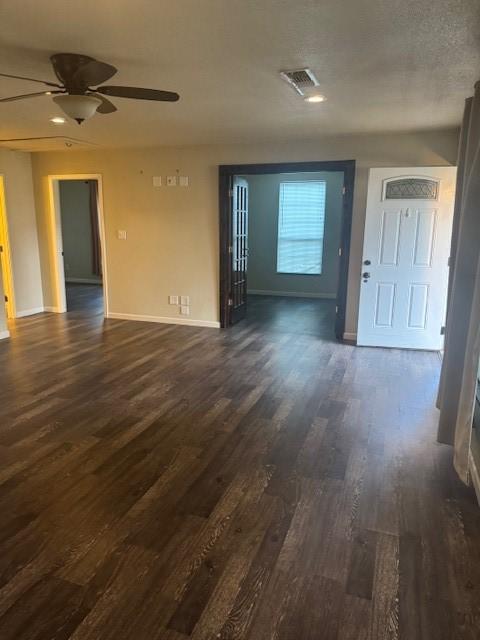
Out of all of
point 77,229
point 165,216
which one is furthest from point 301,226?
point 77,229

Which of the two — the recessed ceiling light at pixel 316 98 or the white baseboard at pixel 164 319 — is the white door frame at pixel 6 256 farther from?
the recessed ceiling light at pixel 316 98

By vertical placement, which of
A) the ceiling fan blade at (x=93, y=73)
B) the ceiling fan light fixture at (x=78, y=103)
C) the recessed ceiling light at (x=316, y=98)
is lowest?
the ceiling fan light fixture at (x=78, y=103)

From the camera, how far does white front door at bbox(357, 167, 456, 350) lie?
483cm

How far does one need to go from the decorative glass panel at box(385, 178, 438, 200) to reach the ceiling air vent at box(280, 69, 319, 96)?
208 cm

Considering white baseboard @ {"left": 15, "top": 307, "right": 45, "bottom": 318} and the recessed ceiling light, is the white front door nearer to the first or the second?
the recessed ceiling light

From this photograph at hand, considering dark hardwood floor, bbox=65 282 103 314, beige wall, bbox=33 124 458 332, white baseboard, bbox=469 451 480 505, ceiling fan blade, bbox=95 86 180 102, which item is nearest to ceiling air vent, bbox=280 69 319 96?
ceiling fan blade, bbox=95 86 180 102

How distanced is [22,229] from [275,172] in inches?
161

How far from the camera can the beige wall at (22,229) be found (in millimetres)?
6438

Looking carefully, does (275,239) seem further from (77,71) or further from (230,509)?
(230,509)

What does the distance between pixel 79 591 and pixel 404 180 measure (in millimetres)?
4884

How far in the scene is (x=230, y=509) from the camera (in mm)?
2234

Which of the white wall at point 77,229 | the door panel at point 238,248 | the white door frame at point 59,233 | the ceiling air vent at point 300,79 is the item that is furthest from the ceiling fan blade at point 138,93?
the white wall at point 77,229

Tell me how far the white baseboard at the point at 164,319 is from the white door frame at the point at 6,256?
1482 millimetres

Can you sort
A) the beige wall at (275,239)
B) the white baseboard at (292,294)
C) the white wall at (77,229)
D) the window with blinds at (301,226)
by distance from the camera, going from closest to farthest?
1. the beige wall at (275,239)
2. the window with blinds at (301,226)
3. the white baseboard at (292,294)
4. the white wall at (77,229)
